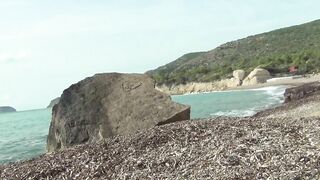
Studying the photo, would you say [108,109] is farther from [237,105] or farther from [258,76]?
[258,76]

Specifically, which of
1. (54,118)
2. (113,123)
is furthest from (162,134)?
(54,118)

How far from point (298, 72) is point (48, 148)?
299 ft

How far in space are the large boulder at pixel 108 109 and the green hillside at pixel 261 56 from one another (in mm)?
86496

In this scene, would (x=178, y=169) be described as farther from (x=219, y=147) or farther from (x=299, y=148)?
(x=299, y=148)

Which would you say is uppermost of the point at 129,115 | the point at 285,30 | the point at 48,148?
the point at 285,30

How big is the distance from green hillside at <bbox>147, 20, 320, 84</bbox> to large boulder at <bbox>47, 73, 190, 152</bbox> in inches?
3405

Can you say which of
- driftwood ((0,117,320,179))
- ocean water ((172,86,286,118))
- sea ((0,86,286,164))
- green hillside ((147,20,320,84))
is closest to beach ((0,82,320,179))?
driftwood ((0,117,320,179))

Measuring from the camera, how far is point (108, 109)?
1747 cm

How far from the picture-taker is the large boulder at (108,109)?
54.0 ft

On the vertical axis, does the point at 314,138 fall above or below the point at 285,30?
below

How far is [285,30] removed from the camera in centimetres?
18888

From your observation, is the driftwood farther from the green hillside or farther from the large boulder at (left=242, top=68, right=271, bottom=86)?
the large boulder at (left=242, top=68, right=271, bottom=86)

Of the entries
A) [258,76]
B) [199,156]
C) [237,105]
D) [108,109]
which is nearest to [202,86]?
[258,76]

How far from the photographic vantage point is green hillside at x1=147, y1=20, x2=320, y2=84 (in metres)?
113
